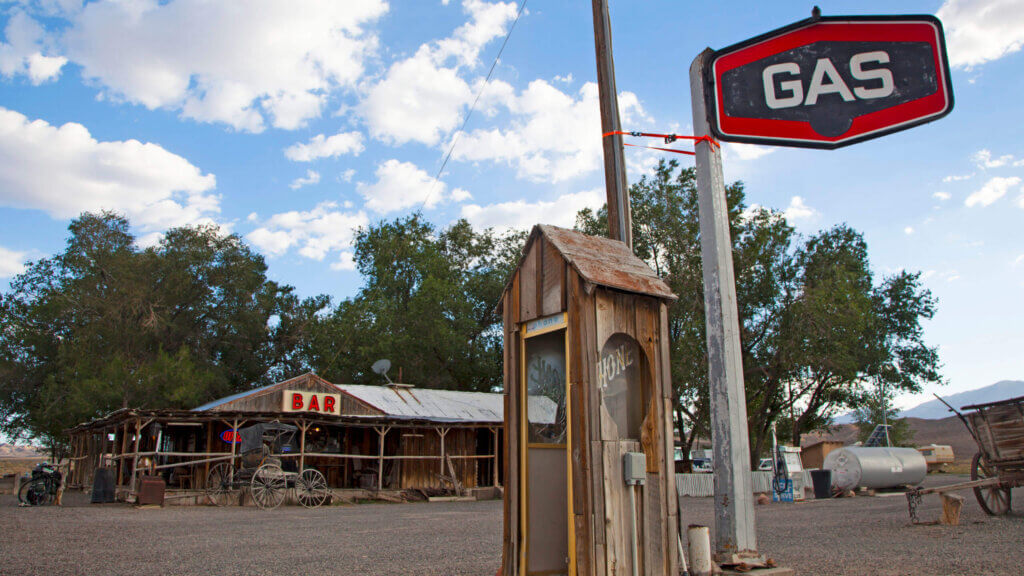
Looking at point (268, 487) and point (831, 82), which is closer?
point (831, 82)

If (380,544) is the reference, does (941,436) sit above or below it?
below

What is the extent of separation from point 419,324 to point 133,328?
1534 cm

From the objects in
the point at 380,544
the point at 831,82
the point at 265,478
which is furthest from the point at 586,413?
the point at 265,478

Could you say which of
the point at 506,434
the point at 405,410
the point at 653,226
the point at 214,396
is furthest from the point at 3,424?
the point at 506,434

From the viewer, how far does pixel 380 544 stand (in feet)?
30.4

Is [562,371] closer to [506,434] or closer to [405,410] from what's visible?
[506,434]

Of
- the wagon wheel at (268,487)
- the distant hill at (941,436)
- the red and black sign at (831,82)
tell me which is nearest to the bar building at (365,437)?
the wagon wheel at (268,487)

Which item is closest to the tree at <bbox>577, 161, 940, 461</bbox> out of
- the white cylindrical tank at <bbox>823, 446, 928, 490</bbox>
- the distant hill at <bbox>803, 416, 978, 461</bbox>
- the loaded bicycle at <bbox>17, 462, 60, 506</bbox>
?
the white cylindrical tank at <bbox>823, 446, 928, 490</bbox>

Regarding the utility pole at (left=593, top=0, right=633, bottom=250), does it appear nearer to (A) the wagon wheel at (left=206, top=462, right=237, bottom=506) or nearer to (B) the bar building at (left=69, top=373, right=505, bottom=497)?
(A) the wagon wheel at (left=206, top=462, right=237, bottom=506)

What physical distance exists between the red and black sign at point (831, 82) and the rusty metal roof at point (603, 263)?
133 centimetres

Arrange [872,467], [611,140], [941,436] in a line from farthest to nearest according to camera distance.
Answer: [941,436] → [872,467] → [611,140]

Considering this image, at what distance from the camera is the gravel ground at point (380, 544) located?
22.4 feet

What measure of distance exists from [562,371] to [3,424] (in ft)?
144

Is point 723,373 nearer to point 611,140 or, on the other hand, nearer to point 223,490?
point 611,140
